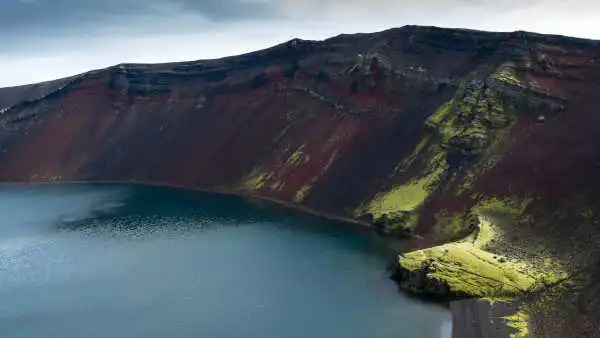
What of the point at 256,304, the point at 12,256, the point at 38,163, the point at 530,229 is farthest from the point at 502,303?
the point at 38,163

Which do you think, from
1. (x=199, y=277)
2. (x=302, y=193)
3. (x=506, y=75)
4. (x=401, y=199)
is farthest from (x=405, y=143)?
(x=199, y=277)

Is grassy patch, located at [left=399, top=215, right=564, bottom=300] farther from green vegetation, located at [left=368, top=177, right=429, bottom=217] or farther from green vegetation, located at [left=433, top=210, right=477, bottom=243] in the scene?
green vegetation, located at [left=368, top=177, right=429, bottom=217]

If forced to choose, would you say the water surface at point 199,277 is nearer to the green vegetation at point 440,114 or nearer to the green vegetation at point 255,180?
the green vegetation at point 255,180

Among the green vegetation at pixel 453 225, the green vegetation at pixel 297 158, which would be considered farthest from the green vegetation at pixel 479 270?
the green vegetation at pixel 297 158

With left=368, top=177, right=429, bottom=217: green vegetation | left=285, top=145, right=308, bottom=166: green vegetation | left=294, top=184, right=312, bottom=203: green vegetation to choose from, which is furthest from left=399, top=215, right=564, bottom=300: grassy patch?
left=285, top=145, right=308, bottom=166: green vegetation

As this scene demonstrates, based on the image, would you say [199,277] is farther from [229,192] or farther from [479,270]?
[229,192]

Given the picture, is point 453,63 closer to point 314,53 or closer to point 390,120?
point 390,120
